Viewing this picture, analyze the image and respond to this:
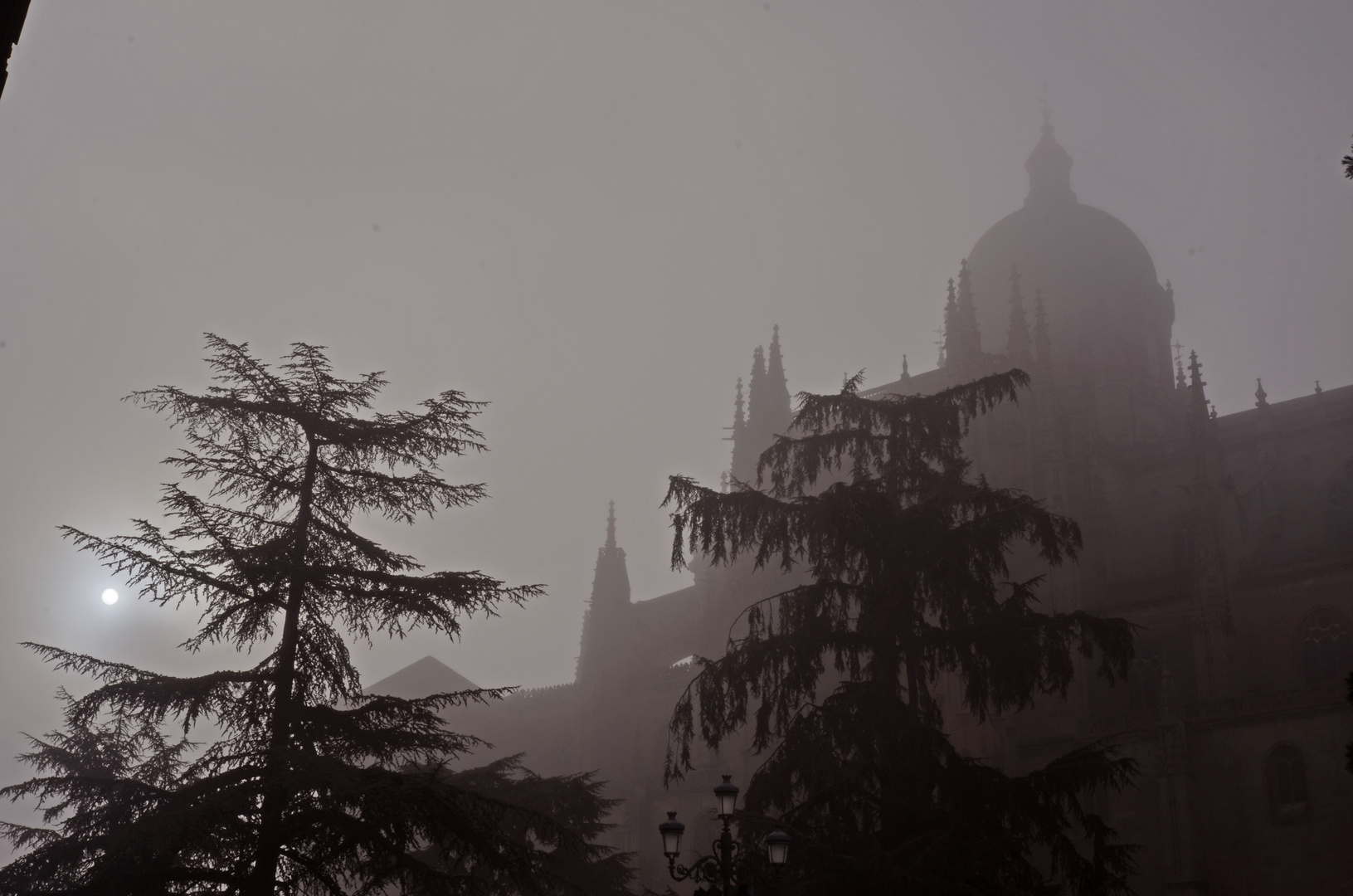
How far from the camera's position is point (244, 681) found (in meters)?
14.7

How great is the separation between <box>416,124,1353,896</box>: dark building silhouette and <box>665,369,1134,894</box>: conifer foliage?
1333cm

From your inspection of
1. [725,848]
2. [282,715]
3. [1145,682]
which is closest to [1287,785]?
[1145,682]

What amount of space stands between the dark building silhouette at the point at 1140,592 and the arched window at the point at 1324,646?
0.06m

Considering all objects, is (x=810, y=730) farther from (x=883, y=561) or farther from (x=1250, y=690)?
(x=1250, y=690)

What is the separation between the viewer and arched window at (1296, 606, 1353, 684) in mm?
32281

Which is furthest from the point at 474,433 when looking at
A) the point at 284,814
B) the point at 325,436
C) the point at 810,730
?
the point at 810,730

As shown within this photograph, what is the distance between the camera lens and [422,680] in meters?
72.2

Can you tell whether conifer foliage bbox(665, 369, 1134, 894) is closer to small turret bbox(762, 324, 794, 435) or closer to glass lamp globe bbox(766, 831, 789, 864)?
glass lamp globe bbox(766, 831, 789, 864)

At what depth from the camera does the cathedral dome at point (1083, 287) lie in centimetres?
4972

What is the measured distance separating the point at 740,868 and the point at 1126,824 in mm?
18764

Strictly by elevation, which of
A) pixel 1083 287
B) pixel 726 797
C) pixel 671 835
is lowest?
pixel 671 835

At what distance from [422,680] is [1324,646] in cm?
5151

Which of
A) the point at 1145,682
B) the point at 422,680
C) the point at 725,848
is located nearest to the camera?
the point at 725,848

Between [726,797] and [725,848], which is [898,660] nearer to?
[726,797]
